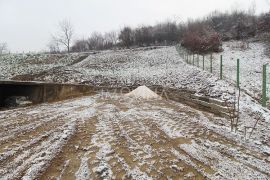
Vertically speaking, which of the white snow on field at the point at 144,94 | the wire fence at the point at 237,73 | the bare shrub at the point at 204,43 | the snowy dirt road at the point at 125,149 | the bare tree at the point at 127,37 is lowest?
the snowy dirt road at the point at 125,149

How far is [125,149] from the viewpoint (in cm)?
547

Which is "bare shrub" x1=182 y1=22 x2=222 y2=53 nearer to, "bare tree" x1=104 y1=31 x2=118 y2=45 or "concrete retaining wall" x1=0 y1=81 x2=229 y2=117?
"concrete retaining wall" x1=0 y1=81 x2=229 y2=117

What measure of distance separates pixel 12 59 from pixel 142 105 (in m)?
28.6

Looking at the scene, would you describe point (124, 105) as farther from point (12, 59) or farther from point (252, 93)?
point (12, 59)

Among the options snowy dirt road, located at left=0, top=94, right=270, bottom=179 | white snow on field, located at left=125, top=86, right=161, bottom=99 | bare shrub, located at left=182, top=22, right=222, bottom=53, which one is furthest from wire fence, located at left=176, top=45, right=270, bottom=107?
white snow on field, located at left=125, top=86, right=161, bottom=99

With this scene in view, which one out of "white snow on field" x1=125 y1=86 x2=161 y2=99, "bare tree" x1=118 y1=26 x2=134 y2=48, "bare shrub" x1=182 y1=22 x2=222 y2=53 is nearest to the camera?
"white snow on field" x1=125 y1=86 x2=161 y2=99

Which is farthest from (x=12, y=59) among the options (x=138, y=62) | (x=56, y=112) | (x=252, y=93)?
(x=252, y=93)

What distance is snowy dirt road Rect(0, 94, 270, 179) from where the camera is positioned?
452 cm

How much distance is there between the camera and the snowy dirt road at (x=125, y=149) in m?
4.52

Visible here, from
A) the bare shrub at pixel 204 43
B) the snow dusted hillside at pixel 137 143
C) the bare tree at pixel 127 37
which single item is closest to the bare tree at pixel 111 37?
the bare tree at pixel 127 37

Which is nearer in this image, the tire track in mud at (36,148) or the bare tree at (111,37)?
the tire track in mud at (36,148)

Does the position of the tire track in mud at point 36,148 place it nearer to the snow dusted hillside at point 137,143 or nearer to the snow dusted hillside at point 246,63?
the snow dusted hillside at point 137,143

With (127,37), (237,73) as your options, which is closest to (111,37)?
(127,37)

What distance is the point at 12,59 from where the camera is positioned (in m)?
33.6
